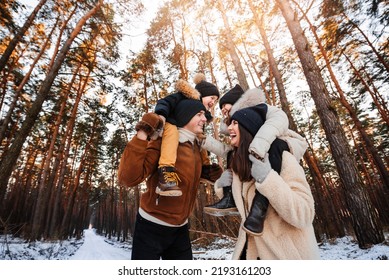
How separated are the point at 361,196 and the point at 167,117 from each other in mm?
6031

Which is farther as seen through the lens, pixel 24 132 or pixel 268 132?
pixel 24 132

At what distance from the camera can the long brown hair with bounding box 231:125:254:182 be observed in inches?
60.1

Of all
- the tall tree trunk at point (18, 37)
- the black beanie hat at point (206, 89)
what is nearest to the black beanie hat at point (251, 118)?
the black beanie hat at point (206, 89)

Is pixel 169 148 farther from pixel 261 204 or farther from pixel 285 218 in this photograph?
pixel 285 218

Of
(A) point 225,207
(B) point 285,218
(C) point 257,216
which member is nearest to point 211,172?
(A) point 225,207

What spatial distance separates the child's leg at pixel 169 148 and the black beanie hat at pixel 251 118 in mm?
598

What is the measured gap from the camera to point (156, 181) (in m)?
2.02

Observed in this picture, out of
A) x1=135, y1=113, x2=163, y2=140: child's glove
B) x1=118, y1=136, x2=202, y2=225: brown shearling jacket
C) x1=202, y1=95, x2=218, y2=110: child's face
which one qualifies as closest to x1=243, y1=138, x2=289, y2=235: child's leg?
x1=118, y1=136, x2=202, y2=225: brown shearling jacket

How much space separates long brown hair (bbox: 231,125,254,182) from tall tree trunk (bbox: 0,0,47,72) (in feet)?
31.0

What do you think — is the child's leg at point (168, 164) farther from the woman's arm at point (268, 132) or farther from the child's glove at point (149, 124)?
the woman's arm at point (268, 132)

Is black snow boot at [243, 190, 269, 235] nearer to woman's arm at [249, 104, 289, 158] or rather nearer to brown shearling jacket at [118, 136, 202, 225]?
woman's arm at [249, 104, 289, 158]

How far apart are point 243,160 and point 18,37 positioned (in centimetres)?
975

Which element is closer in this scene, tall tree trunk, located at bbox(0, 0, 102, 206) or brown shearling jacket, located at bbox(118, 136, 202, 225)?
brown shearling jacket, located at bbox(118, 136, 202, 225)
